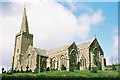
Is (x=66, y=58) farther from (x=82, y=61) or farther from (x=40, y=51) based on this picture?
(x=40, y=51)

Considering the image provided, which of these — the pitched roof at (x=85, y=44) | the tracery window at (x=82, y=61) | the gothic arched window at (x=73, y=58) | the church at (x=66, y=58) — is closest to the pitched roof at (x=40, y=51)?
the church at (x=66, y=58)

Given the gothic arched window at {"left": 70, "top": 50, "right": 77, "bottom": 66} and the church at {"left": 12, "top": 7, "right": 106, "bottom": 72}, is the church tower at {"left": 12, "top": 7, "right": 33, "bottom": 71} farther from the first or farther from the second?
the gothic arched window at {"left": 70, "top": 50, "right": 77, "bottom": 66}

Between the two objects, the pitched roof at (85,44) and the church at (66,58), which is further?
the pitched roof at (85,44)

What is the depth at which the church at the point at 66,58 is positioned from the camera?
4947cm

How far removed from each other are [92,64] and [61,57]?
6.91m

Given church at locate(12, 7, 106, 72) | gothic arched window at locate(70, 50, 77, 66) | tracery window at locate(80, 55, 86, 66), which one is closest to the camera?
church at locate(12, 7, 106, 72)

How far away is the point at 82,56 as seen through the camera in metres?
50.5

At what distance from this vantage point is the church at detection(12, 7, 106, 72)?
49.5 m

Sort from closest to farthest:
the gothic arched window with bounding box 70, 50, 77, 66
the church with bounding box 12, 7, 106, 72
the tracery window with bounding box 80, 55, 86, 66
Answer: the church with bounding box 12, 7, 106, 72, the gothic arched window with bounding box 70, 50, 77, 66, the tracery window with bounding box 80, 55, 86, 66

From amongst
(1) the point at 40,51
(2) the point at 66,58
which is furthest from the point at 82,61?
(1) the point at 40,51

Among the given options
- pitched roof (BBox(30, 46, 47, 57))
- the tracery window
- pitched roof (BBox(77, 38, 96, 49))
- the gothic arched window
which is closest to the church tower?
pitched roof (BBox(30, 46, 47, 57))

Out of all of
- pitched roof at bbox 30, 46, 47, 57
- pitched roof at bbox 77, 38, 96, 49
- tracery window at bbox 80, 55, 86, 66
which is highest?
pitched roof at bbox 77, 38, 96, 49

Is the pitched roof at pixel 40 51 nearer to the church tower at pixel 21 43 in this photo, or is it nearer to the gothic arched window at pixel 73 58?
the church tower at pixel 21 43

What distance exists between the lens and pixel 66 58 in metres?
49.2
